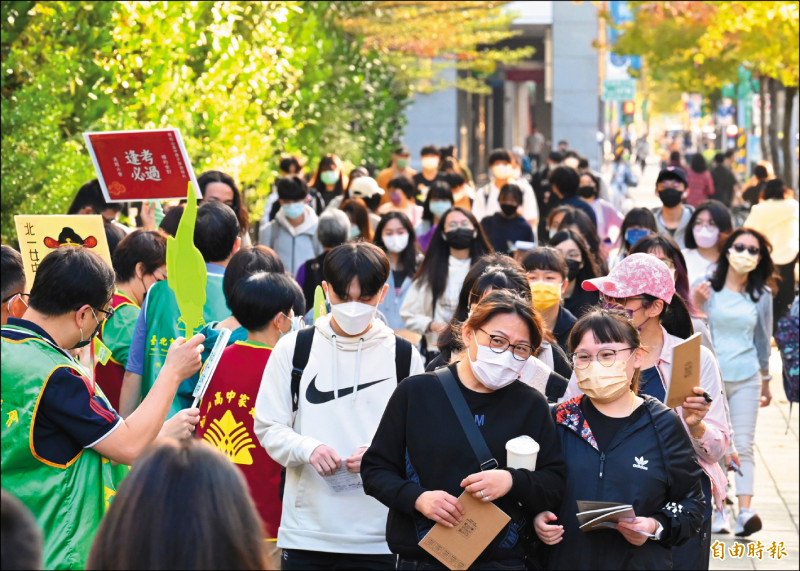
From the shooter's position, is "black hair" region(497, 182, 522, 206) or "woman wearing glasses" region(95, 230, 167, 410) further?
"black hair" region(497, 182, 522, 206)

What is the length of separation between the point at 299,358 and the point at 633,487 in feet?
4.41

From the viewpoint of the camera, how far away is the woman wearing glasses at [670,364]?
16.9ft

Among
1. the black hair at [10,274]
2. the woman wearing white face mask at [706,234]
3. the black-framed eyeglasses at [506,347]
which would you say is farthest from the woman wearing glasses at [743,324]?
the black hair at [10,274]

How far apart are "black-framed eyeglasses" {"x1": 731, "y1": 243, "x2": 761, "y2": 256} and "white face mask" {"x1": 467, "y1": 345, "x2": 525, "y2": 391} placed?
451 centimetres

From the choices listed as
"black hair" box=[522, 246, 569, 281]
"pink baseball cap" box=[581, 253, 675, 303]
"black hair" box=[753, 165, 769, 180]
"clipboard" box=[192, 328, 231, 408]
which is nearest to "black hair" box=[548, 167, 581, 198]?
"black hair" box=[522, 246, 569, 281]

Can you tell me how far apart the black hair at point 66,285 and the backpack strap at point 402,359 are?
1.21 meters

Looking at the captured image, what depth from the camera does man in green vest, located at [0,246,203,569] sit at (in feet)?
13.4

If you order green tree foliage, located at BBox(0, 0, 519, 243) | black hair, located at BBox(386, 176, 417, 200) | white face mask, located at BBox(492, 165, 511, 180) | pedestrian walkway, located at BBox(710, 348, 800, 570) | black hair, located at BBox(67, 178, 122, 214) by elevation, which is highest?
green tree foliage, located at BBox(0, 0, 519, 243)

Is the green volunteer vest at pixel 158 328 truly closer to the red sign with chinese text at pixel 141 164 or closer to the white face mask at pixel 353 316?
the white face mask at pixel 353 316

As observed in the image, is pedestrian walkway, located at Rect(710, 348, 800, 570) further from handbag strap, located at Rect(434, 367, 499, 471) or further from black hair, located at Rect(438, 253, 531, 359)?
handbag strap, located at Rect(434, 367, 499, 471)

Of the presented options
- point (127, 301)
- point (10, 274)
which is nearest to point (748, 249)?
point (127, 301)

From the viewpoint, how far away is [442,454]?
4352 mm

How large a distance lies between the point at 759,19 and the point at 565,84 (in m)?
17.1

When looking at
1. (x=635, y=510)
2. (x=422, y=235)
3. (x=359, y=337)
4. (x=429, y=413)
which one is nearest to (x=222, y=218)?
(x=359, y=337)
